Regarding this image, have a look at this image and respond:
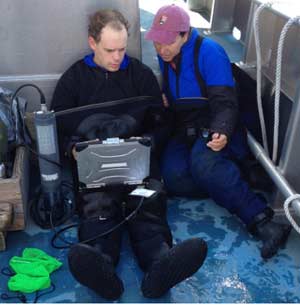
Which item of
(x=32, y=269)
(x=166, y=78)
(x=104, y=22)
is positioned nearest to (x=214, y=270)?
(x=32, y=269)

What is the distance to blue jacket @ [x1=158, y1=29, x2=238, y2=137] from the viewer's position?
193cm

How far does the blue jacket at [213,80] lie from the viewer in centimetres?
193

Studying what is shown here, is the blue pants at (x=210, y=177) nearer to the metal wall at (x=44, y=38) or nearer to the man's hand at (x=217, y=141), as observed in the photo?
the man's hand at (x=217, y=141)

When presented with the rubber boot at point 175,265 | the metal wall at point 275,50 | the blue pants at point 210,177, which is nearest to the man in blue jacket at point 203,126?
the blue pants at point 210,177

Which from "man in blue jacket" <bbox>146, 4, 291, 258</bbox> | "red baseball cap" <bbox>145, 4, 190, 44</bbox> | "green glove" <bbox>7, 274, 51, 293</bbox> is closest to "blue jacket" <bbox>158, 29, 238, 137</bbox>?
"man in blue jacket" <bbox>146, 4, 291, 258</bbox>

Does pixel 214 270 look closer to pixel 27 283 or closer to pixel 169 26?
pixel 27 283

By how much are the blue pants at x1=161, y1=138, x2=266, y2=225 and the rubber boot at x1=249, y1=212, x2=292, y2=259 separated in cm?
3

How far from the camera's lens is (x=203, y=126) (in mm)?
2053

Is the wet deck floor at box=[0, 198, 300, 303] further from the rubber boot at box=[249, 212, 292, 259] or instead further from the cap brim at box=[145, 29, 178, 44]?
the cap brim at box=[145, 29, 178, 44]

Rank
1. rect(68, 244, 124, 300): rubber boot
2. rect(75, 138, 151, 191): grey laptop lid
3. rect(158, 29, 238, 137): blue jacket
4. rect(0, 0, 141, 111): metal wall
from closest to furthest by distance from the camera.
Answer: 1. rect(68, 244, 124, 300): rubber boot
2. rect(75, 138, 151, 191): grey laptop lid
3. rect(158, 29, 238, 137): blue jacket
4. rect(0, 0, 141, 111): metal wall

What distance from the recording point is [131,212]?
1.75 meters

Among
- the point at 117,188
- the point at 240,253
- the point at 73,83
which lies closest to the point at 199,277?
the point at 240,253

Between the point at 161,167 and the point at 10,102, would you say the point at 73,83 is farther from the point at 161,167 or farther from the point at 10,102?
the point at 161,167

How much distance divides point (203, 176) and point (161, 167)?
299mm
